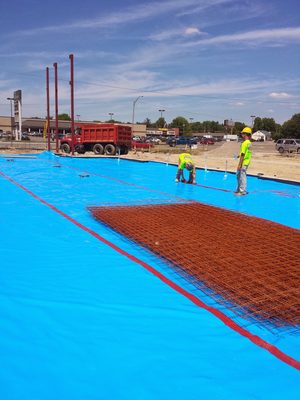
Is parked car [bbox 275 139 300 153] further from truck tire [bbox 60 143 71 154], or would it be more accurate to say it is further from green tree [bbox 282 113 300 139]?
green tree [bbox 282 113 300 139]

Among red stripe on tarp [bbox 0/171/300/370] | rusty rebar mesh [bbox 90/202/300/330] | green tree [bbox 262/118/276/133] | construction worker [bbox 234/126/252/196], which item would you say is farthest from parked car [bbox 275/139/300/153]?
green tree [bbox 262/118/276/133]

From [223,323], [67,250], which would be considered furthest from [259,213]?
[223,323]

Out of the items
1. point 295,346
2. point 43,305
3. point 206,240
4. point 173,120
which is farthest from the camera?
point 173,120

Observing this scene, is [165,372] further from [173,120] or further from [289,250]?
[173,120]

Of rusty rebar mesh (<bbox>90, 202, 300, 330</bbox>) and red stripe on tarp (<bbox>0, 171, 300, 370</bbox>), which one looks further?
rusty rebar mesh (<bbox>90, 202, 300, 330</bbox>)

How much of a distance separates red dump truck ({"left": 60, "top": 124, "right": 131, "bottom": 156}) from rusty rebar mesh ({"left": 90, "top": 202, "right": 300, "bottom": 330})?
18.6 m

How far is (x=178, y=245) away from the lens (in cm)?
538

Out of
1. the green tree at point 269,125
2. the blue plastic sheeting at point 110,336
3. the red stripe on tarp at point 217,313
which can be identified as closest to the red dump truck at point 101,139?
the red stripe on tarp at point 217,313

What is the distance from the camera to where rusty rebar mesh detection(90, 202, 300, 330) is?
3693 millimetres

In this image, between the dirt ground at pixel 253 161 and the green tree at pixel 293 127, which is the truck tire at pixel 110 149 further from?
the green tree at pixel 293 127

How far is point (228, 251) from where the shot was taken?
513cm

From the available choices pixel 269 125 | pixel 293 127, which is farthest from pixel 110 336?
pixel 269 125

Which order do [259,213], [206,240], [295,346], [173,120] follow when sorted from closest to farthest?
[295,346], [206,240], [259,213], [173,120]

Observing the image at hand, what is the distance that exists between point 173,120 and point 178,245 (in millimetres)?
147403
